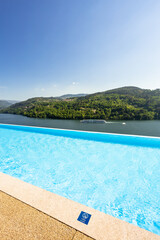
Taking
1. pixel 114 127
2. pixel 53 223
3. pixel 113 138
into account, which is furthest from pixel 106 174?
pixel 114 127

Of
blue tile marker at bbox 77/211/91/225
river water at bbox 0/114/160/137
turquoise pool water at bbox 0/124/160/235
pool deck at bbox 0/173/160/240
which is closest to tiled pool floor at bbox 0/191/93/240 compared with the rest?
pool deck at bbox 0/173/160/240

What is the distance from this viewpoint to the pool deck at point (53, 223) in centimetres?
97

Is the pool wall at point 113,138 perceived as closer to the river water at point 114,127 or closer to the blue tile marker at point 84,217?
the blue tile marker at point 84,217

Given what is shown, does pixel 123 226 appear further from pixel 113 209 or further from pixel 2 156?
pixel 2 156

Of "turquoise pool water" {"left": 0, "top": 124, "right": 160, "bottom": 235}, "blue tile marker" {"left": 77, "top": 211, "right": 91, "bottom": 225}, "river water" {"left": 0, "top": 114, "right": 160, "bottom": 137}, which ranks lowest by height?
"river water" {"left": 0, "top": 114, "right": 160, "bottom": 137}

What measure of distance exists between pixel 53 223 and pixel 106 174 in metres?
1.76

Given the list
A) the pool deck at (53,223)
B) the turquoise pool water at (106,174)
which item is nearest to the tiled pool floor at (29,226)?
the pool deck at (53,223)

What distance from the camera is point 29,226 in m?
1.05

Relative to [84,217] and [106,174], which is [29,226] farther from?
[106,174]

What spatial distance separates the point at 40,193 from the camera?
147 centimetres

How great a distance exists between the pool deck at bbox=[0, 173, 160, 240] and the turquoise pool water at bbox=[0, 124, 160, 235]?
656 millimetres

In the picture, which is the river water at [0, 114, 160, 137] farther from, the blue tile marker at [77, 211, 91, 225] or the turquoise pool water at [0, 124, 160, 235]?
the blue tile marker at [77, 211, 91, 225]

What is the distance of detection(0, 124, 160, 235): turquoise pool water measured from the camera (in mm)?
1737

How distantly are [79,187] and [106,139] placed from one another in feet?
10.2
